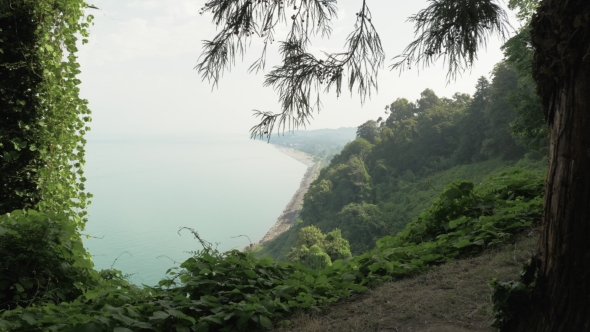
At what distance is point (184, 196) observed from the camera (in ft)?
169

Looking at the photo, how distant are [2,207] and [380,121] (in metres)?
49.8

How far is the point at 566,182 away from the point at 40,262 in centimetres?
302

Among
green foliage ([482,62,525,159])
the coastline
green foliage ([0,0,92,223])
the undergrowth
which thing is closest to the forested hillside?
green foliage ([482,62,525,159])

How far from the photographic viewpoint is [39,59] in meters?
3.93

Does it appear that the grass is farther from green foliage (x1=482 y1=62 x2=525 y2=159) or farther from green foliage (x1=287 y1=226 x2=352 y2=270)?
green foliage (x1=482 y1=62 x2=525 y2=159)

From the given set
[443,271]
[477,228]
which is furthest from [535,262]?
[477,228]

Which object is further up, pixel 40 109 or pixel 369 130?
pixel 369 130

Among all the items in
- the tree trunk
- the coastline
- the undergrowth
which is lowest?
the coastline

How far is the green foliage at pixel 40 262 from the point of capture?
2.57 m

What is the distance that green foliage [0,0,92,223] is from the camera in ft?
12.4

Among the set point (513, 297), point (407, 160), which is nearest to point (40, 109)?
point (513, 297)

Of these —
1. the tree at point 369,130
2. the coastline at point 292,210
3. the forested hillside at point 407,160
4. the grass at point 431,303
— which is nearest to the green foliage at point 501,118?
the forested hillside at point 407,160

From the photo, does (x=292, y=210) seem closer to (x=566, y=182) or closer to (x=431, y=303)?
(x=431, y=303)

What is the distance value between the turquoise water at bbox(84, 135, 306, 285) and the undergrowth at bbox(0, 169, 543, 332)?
1398 cm
